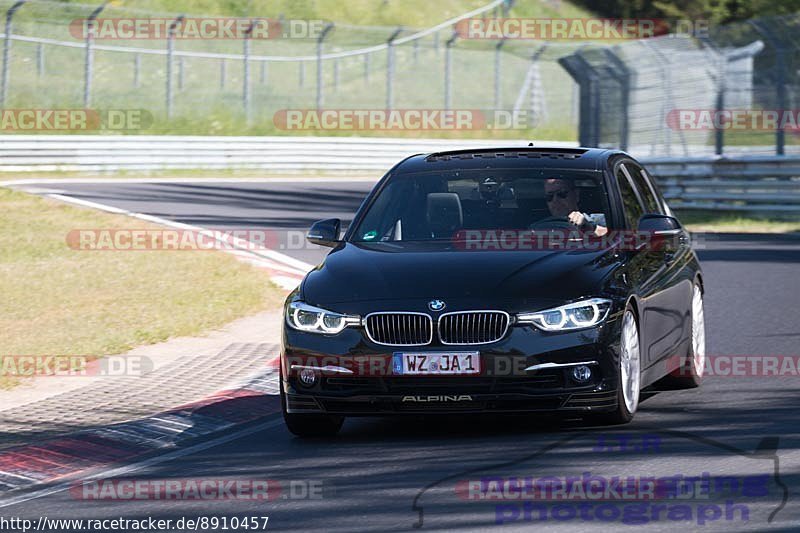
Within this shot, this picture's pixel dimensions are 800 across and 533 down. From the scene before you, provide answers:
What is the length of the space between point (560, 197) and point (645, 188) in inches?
52.2

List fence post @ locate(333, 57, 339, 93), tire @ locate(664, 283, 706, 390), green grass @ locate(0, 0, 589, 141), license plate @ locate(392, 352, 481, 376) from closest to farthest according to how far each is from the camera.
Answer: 1. license plate @ locate(392, 352, 481, 376)
2. tire @ locate(664, 283, 706, 390)
3. green grass @ locate(0, 0, 589, 141)
4. fence post @ locate(333, 57, 339, 93)

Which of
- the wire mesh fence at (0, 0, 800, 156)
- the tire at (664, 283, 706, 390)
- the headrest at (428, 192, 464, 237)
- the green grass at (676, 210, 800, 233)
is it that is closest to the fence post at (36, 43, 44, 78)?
the wire mesh fence at (0, 0, 800, 156)

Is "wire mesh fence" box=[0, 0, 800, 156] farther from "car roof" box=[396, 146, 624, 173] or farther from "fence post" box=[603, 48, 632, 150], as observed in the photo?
"car roof" box=[396, 146, 624, 173]

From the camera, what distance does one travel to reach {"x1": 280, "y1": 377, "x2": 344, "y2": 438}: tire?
331 inches

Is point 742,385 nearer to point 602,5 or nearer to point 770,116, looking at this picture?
point 770,116

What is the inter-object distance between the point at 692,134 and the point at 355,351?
21.7 m

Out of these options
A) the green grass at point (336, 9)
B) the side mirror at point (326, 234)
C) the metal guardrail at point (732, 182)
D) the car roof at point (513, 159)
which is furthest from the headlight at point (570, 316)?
the green grass at point (336, 9)

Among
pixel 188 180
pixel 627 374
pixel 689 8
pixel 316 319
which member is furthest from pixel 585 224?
pixel 689 8

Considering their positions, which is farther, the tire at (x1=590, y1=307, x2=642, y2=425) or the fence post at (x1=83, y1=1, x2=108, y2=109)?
the fence post at (x1=83, y1=1, x2=108, y2=109)

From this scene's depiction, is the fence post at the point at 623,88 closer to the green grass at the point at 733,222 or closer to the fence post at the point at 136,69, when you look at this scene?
the green grass at the point at 733,222

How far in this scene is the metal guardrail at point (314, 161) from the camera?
26.4 metres

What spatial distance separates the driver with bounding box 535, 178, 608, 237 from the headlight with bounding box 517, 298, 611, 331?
1.08 m

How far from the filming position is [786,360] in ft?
35.9

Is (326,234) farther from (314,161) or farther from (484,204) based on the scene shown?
(314,161)
